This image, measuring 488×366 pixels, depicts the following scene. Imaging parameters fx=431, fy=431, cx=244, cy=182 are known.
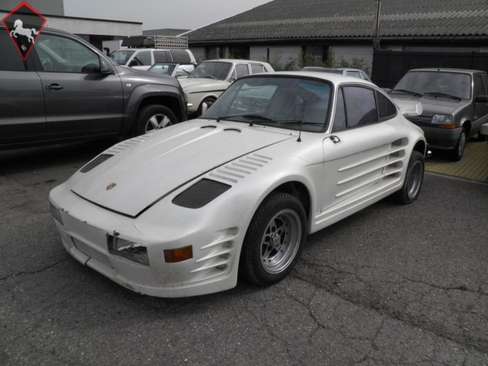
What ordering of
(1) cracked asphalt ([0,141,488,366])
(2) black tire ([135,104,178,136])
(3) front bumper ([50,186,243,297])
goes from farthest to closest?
(2) black tire ([135,104,178,136]) → (3) front bumper ([50,186,243,297]) → (1) cracked asphalt ([0,141,488,366])

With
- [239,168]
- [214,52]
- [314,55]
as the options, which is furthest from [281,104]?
[214,52]

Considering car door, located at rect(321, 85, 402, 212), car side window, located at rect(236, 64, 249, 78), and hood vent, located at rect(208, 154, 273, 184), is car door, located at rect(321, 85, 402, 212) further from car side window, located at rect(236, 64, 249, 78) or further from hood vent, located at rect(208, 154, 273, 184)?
car side window, located at rect(236, 64, 249, 78)

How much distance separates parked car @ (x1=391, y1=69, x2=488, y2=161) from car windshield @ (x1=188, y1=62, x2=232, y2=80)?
13.6ft

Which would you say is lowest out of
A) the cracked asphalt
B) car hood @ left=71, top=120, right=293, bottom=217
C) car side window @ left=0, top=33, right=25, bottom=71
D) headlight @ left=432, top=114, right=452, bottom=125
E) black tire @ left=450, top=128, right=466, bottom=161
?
the cracked asphalt

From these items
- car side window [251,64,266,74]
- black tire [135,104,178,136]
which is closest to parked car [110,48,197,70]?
car side window [251,64,266,74]

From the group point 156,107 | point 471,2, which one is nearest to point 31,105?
point 156,107

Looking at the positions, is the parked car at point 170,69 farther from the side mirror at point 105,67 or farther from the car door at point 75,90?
the car door at point 75,90

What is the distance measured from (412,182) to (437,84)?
4102 mm

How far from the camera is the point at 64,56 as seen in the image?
20.0 feet

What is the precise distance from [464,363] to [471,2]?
2321 cm

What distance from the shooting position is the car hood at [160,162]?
296cm

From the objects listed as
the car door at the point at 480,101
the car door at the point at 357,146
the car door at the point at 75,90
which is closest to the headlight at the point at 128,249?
the car door at the point at 357,146

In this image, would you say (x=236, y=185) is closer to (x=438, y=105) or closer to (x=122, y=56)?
(x=438, y=105)

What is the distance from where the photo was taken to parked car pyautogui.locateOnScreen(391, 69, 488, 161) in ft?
24.0
